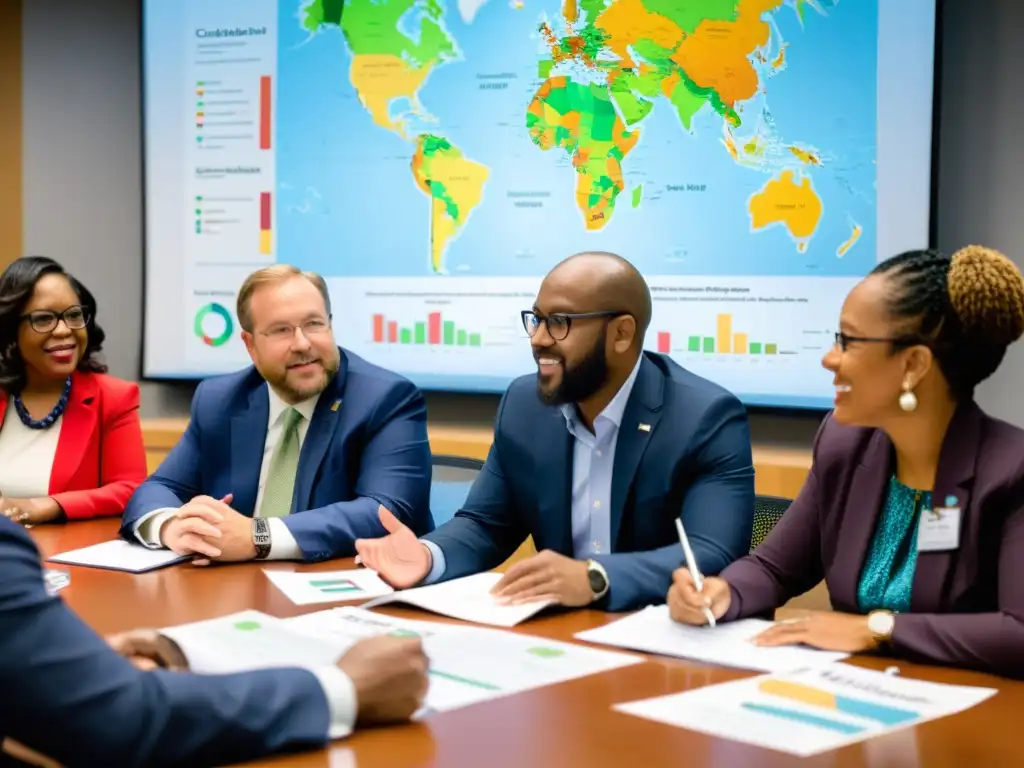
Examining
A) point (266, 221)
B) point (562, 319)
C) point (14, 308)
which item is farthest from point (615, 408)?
point (266, 221)

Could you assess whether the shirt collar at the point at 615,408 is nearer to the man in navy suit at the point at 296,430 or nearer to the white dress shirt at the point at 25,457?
the man in navy suit at the point at 296,430

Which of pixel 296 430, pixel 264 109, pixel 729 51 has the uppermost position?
pixel 729 51

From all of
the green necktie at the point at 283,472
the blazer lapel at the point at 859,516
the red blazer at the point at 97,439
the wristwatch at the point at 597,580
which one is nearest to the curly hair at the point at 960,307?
the blazer lapel at the point at 859,516

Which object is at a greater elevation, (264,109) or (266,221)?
(264,109)

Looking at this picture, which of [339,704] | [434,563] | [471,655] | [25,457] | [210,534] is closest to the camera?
[339,704]

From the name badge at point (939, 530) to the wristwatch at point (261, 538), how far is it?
136 cm

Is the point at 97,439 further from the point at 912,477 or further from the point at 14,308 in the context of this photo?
the point at 912,477

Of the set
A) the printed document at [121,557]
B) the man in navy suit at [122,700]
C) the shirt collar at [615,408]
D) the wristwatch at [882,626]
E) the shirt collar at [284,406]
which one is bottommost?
the printed document at [121,557]

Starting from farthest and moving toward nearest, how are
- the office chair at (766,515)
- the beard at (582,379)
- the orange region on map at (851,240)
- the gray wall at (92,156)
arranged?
the gray wall at (92,156) → the orange region on map at (851,240) → the office chair at (766,515) → the beard at (582,379)

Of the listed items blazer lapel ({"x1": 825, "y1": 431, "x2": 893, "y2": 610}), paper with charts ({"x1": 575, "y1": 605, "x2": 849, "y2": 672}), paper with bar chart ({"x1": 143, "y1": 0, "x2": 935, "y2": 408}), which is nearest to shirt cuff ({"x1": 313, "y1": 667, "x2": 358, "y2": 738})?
paper with charts ({"x1": 575, "y1": 605, "x2": 849, "y2": 672})

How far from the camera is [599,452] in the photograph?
271cm

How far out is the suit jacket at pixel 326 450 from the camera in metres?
3.02

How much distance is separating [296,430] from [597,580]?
122cm

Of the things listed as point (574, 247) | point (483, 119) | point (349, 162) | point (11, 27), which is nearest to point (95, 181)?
point (11, 27)
